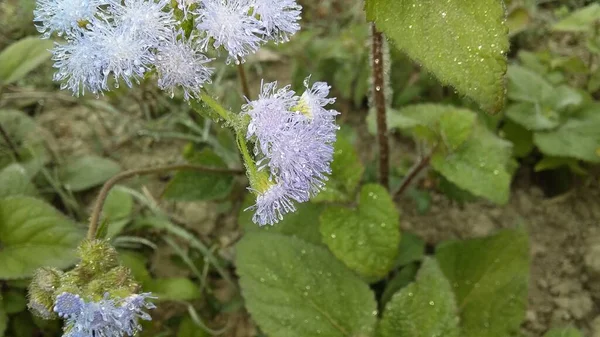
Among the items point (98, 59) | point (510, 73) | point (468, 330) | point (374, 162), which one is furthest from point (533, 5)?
point (98, 59)

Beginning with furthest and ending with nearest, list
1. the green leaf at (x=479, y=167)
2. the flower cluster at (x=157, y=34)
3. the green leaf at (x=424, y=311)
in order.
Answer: the green leaf at (x=479, y=167)
the green leaf at (x=424, y=311)
the flower cluster at (x=157, y=34)

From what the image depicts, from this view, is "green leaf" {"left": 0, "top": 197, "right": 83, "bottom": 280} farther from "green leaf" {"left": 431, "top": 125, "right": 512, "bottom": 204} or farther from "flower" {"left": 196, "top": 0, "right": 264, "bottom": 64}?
"green leaf" {"left": 431, "top": 125, "right": 512, "bottom": 204}

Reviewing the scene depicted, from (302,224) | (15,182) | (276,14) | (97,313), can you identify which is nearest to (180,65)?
(276,14)

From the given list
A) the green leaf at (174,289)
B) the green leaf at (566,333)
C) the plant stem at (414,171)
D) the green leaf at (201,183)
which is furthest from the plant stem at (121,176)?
the green leaf at (566,333)

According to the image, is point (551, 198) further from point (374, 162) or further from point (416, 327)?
point (416, 327)

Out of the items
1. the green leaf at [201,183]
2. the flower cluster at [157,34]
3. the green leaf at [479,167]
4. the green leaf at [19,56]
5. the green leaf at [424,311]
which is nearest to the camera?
the flower cluster at [157,34]

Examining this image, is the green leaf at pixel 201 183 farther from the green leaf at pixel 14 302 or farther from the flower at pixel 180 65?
the flower at pixel 180 65
